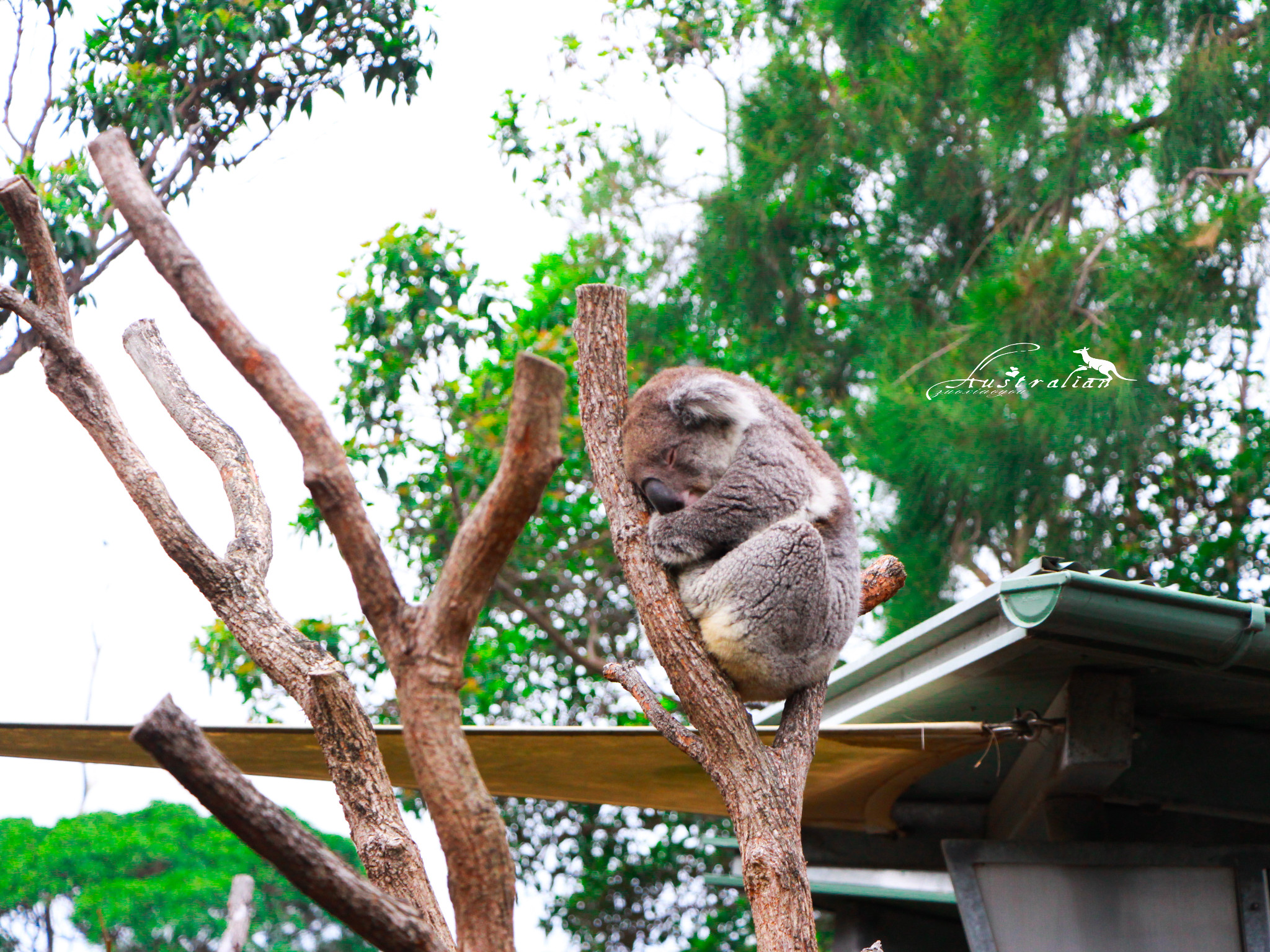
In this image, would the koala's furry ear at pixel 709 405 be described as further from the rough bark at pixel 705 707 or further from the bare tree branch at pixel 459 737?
the bare tree branch at pixel 459 737

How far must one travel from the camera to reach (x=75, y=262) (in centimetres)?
537

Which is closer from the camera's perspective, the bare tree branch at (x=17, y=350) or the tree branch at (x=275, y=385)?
the tree branch at (x=275, y=385)

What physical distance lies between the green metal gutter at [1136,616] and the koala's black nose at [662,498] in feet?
2.45

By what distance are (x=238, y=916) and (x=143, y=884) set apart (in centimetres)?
624

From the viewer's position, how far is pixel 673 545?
2457 millimetres

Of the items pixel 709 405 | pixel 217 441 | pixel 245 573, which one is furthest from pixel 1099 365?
→ pixel 245 573

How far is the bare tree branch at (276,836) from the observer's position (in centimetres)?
115

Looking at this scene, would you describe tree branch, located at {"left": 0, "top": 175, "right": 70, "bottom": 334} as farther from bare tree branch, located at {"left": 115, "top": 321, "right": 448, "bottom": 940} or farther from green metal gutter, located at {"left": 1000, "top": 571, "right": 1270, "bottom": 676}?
green metal gutter, located at {"left": 1000, "top": 571, "right": 1270, "bottom": 676}

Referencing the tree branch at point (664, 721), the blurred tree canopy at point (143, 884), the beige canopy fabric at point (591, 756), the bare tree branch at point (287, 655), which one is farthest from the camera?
the blurred tree canopy at point (143, 884)

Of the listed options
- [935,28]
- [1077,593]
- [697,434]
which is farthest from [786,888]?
[935,28]

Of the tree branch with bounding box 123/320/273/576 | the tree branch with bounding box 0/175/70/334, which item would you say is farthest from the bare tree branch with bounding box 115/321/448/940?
the tree branch with bounding box 0/175/70/334

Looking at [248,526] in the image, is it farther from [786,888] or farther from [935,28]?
[935,28]

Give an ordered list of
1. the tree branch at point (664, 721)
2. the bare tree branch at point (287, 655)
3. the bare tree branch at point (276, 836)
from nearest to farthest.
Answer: the bare tree branch at point (276, 836)
the bare tree branch at point (287, 655)
the tree branch at point (664, 721)

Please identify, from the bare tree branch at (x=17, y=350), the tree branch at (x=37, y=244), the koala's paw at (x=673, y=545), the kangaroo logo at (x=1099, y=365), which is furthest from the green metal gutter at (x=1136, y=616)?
the bare tree branch at (x=17, y=350)
